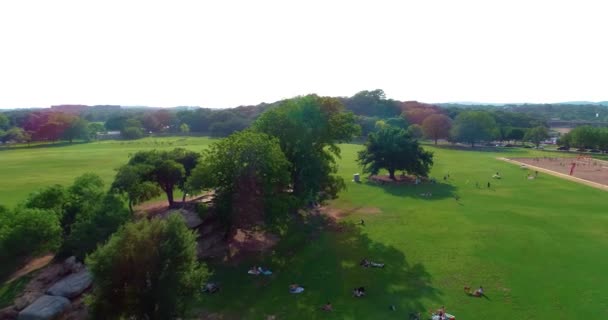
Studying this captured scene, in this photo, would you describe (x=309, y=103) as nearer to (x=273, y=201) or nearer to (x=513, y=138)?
(x=273, y=201)

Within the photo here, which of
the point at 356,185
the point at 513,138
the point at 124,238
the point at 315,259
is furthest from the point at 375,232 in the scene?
the point at 513,138

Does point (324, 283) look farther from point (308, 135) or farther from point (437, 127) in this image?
point (437, 127)

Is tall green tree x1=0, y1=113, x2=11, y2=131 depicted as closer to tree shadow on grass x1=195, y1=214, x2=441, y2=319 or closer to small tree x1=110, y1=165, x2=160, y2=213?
small tree x1=110, y1=165, x2=160, y2=213

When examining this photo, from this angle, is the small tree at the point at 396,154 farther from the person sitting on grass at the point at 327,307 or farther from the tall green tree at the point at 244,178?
the person sitting on grass at the point at 327,307

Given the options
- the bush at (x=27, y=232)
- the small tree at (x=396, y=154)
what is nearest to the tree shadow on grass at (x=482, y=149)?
the small tree at (x=396, y=154)

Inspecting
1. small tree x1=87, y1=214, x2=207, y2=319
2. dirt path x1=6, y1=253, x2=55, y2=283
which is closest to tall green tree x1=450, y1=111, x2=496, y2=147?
dirt path x1=6, y1=253, x2=55, y2=283

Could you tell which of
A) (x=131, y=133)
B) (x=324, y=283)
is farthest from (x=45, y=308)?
(x=131, y=133)
